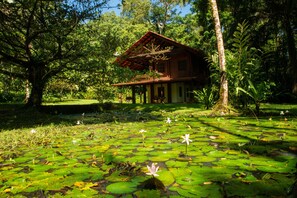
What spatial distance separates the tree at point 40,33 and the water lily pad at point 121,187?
826cm

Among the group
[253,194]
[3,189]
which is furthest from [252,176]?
[3,189]

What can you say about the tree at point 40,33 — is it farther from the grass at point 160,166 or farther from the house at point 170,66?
the house at point 170,66

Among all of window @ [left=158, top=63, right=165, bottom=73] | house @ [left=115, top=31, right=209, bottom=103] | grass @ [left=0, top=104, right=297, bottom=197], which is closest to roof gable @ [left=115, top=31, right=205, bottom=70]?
house @ [left=115, top=31, right=209, bottom=103]

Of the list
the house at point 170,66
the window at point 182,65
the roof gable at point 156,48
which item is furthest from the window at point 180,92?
the roof gable at point 156,48

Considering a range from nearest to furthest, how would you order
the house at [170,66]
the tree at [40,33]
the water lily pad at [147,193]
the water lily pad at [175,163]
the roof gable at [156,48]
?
the water lily pad at [147,193] → the water lily pad at [175,163] → the tree at [40,33] → the roof gable at [156,48] → the house at [170,66]

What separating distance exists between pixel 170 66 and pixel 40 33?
1832cm

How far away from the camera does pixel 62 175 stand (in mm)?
2992

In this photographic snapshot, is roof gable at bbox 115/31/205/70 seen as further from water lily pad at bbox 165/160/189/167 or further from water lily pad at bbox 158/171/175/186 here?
water lily pad at bbox 158/171/175/186

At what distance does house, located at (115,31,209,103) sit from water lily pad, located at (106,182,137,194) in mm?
22315

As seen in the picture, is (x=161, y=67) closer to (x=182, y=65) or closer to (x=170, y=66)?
(x=170, y=66)

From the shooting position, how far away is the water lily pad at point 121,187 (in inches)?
93.6

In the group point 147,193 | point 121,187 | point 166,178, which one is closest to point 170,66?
point 166,178

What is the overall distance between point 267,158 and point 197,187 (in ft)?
4.73

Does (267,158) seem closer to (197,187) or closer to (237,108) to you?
(197,187)
